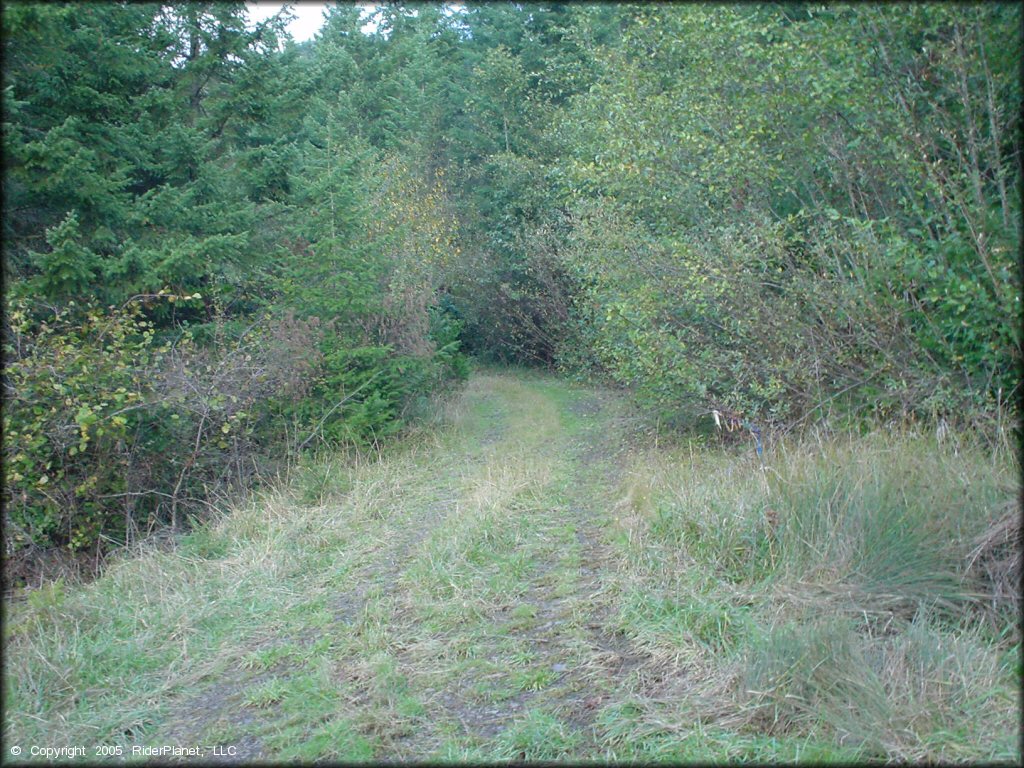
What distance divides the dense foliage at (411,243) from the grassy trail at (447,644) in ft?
4.64

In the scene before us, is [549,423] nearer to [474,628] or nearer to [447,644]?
[474,628]

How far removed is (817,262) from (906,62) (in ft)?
6.04

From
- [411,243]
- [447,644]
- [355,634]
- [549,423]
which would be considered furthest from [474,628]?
[411,243]

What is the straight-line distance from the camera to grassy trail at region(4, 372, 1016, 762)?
3.98 metres

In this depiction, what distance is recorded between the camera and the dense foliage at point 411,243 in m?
6.77

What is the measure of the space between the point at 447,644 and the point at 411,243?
11194mm

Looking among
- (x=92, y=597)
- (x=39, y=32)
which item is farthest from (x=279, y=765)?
(x=39, y=32)

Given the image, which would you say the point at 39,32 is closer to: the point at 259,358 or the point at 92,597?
the point at 259,358

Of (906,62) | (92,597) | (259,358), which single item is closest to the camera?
(92,597)

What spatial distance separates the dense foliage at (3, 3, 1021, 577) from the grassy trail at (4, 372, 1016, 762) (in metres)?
1.41

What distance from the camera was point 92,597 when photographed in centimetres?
618

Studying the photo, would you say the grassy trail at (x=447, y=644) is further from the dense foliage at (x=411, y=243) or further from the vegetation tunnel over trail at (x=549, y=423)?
the dense foliage at (x=411, y=243)

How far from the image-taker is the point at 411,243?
605 inches

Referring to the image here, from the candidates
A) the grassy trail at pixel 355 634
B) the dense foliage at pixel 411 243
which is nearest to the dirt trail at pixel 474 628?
the grassy trail at pixel 355 634
